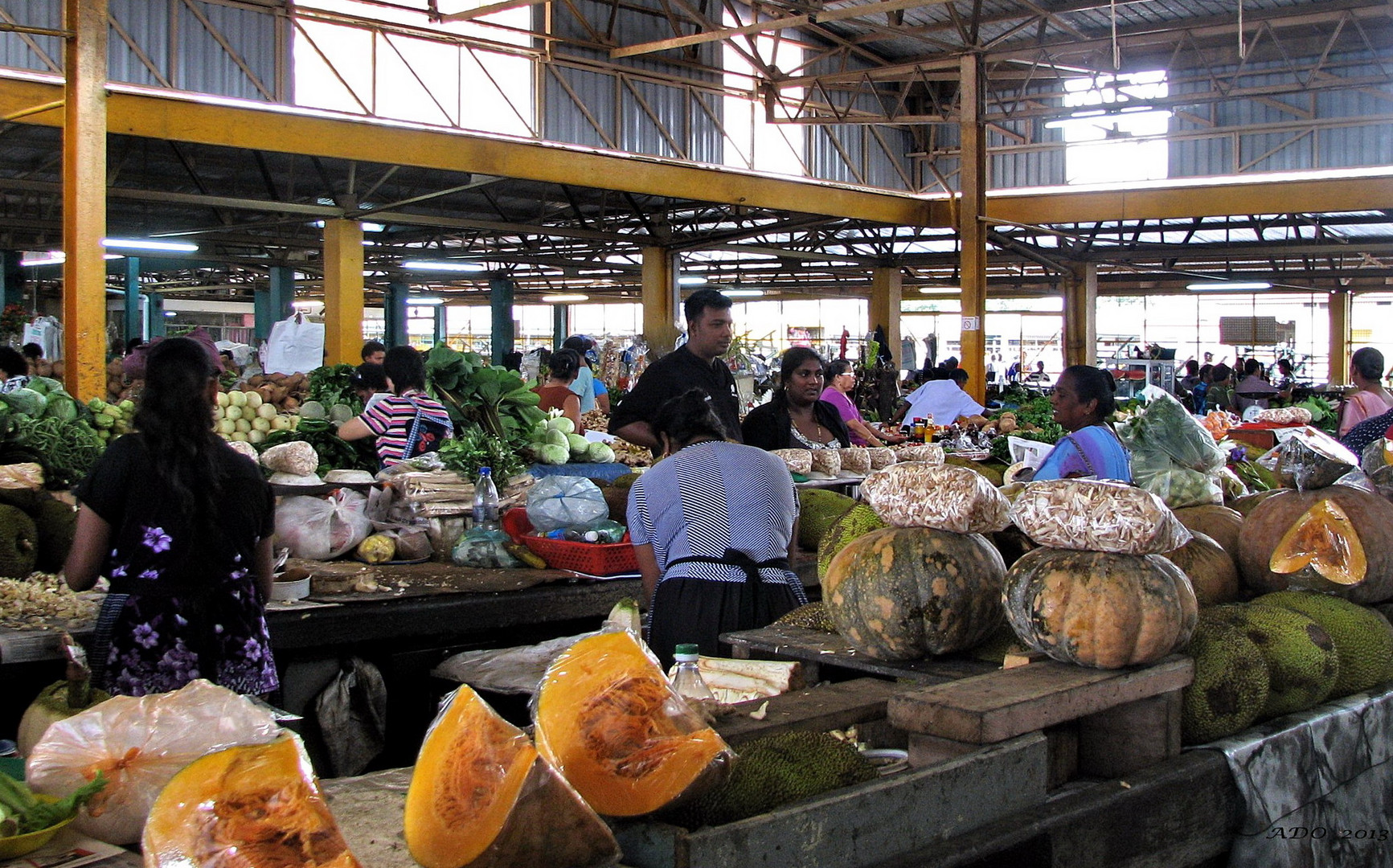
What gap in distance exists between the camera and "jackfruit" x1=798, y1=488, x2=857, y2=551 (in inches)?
226

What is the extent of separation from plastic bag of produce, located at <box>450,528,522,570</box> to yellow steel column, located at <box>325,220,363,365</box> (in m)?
10.4

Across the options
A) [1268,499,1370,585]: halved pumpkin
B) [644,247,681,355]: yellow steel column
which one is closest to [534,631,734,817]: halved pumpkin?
[1268,499,1370,585]: halved pumpkin

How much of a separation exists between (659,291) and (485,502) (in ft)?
46.8

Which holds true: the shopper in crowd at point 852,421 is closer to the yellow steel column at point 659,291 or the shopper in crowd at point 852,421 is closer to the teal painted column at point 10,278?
the yellow steel column at point 659,291

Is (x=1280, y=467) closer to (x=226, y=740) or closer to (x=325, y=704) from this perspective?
(x=226, y=740)

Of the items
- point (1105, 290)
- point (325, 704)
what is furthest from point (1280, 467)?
point (1105, 290)

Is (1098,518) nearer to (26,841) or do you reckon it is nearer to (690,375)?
(26,841)

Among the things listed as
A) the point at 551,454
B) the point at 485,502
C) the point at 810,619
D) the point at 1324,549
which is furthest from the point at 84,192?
the point at 1324,549

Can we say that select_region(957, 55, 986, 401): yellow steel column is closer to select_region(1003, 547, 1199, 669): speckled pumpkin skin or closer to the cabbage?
the cabbage

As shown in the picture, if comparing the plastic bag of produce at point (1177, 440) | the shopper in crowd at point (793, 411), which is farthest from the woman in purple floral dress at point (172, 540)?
the shopper in crowd at point (793, 411)

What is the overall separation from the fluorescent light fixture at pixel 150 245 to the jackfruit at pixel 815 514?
47.0 feet

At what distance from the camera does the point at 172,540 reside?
314 cm

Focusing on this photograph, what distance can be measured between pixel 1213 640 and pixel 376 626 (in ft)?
9.52

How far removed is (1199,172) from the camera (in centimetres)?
1898
